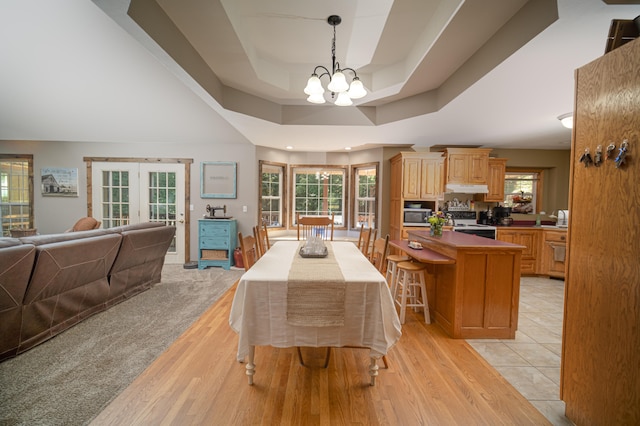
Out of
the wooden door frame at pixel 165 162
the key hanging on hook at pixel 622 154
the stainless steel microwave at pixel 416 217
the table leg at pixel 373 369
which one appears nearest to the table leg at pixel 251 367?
the table leg at pixel 373 369

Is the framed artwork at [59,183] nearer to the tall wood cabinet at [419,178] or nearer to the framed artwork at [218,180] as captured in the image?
the framed artwork at [218,180]

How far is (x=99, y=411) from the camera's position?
1.55 meters

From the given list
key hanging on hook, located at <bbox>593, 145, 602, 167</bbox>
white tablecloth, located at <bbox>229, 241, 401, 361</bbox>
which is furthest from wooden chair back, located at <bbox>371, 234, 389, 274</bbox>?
key hanging on hook, located at <bbox>593, 145, 602, 167</bbox>

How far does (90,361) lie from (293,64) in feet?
11.4

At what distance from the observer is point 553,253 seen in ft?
14.6

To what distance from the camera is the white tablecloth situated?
5.50ft

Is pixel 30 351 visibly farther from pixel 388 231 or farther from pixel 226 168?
pixel 388 231

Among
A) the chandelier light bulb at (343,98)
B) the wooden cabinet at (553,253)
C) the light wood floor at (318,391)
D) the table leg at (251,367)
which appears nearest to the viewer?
the light wood floor at (318,391)

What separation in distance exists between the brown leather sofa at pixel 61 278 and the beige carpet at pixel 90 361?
0.38 ft

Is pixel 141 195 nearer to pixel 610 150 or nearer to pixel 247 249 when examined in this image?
pixel 247 249

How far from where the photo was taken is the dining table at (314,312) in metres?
1.66

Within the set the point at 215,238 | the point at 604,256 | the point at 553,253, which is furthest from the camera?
the point at 215,238

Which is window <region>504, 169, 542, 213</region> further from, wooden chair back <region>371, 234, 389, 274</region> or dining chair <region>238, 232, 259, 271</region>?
dining chair <region>238, 232, 259, 271</region>

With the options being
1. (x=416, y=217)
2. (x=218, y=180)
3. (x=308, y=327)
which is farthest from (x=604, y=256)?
(x=218, y=180)
